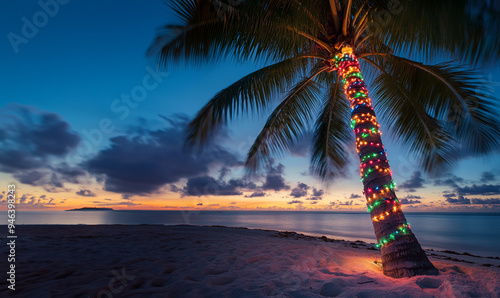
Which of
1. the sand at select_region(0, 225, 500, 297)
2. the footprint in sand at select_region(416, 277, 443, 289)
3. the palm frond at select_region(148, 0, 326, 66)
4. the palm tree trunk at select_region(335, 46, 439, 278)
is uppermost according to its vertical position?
the palm frond at select_region(148, 0, 326, 66)

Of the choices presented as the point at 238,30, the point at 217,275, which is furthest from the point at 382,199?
the point at 238,30

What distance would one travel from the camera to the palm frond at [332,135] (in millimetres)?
6582

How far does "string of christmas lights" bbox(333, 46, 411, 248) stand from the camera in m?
3.13

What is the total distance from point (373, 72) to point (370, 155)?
11.5 feet

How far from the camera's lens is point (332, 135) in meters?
6.80

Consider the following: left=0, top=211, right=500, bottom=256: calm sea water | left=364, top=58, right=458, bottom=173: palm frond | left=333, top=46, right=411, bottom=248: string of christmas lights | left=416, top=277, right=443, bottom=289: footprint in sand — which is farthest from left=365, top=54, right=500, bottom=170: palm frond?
left=0, top=211, right=500, bottom=256: calm sea water

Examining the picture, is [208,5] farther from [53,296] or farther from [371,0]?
[53,296]

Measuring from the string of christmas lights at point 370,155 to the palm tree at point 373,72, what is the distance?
1cm

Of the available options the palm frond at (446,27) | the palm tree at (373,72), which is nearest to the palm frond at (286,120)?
the palm tree at (373,72)

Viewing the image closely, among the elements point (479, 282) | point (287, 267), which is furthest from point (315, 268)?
point (479, 282)

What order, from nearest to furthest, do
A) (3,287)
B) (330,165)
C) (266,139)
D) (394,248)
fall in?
(3,287) < (394,248) < (266,139) < (330,165)

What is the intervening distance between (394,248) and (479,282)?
2.56ft

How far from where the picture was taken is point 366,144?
3465mm

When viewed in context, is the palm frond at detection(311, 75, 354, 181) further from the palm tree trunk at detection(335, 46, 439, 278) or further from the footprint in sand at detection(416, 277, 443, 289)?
the footprint in sand at detection(416, 277, 443, 289)
